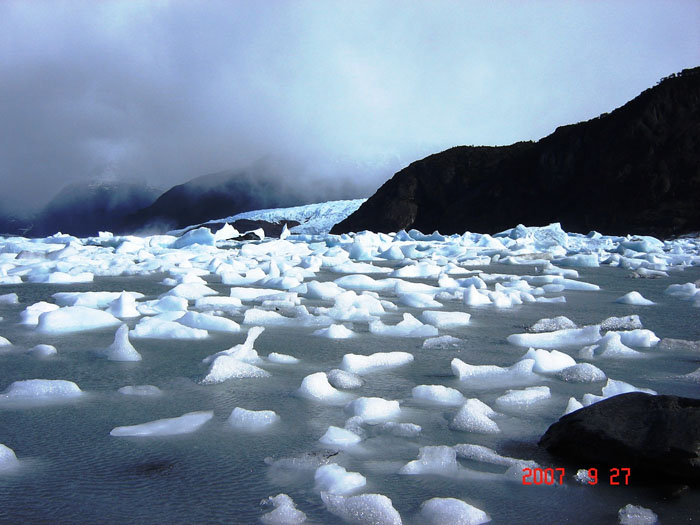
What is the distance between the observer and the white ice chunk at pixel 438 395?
2.25 m

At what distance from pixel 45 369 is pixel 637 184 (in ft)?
103

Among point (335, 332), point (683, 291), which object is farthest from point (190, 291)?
point (683, 291)

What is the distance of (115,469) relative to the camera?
1636mm

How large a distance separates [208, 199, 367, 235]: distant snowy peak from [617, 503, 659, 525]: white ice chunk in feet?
Result: 155

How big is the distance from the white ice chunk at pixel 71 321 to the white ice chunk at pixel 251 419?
1.84 m

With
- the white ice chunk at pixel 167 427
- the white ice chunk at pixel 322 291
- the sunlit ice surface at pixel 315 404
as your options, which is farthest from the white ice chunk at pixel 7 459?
the white ice chunk at pixel 322 291

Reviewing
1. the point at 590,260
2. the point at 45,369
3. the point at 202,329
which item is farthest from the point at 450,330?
the point at 590,260

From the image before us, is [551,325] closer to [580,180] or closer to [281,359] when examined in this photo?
[281,359]

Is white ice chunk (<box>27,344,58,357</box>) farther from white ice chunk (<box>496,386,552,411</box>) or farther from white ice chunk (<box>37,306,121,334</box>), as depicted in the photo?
white ice chunk (<box>496,386,552,411</box>)

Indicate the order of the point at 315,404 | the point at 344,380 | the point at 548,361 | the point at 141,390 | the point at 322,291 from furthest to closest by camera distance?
the point at 322,291, the point at 548,361, the point at 344,380, the point at 141,390, the point at 315,404

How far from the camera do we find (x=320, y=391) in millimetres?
2283

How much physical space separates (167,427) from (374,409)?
25.2 inches

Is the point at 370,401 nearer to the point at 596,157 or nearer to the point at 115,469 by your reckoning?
the point at 115,469

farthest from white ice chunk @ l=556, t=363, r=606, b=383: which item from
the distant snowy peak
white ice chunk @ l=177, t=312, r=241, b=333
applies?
the distant snowy peak
